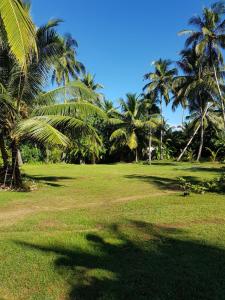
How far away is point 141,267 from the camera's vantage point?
5461 mm

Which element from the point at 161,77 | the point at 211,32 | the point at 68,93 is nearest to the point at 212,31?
the point at 211,32

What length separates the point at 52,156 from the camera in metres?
34.3

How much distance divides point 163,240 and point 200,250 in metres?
0.77

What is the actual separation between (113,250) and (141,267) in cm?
85

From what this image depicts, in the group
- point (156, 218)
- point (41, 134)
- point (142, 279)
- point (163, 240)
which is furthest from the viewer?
point (41, 134)

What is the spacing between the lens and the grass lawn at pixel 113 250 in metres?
4.79

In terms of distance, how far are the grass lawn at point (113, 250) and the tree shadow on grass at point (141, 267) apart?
1cm

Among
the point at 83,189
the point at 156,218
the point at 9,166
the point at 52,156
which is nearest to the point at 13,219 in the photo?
the point at 156,218

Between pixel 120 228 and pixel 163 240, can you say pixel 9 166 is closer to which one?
pixel 120 228

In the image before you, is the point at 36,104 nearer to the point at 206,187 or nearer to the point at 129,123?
the point at 206,187

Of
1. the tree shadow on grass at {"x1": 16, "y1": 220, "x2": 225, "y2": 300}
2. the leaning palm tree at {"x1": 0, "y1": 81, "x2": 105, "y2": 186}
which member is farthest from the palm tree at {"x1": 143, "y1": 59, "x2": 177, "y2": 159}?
the tree shadow on grass at {"x1": 16, "y1": 220, "x2": 225, "y2": 300}

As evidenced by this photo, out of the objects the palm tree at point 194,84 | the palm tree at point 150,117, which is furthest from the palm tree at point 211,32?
the palm tree at point 150,117

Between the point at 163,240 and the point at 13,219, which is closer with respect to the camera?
the point at 163,240

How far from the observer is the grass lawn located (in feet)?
15.7
